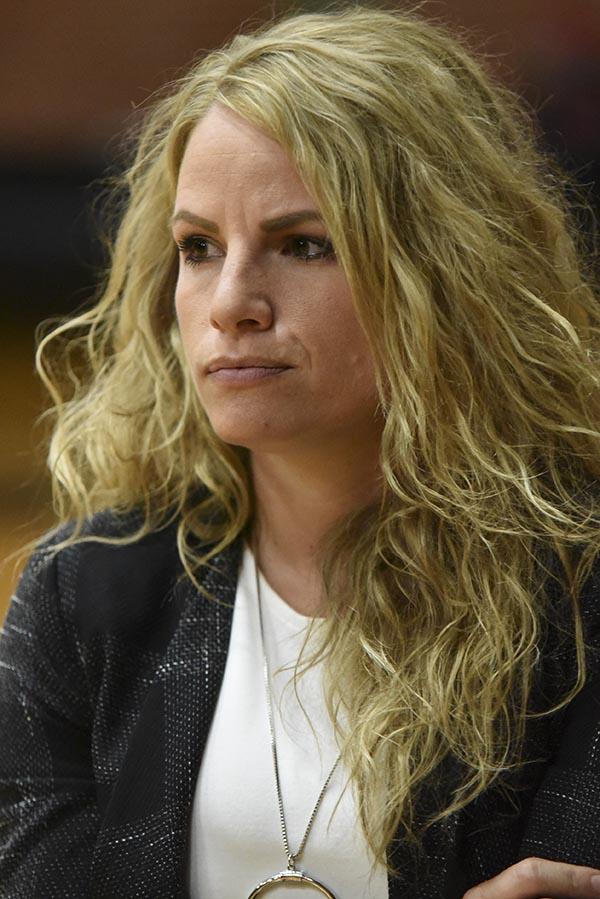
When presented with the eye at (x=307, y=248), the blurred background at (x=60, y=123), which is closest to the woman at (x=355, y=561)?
the eye at (x=307, y=248)

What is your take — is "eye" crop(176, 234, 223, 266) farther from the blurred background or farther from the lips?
the blurred background

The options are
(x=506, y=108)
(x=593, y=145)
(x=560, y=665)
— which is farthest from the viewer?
(x=593, y=145)

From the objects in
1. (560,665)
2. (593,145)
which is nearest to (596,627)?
(560,665)

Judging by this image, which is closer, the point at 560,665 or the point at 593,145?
the point at 560,665

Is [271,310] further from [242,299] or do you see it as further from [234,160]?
[234,160]

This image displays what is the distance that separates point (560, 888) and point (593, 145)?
3.36 m

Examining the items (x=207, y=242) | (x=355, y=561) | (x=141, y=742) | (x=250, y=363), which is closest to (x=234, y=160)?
(x=207, y=242)

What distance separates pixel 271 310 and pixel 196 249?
16cm

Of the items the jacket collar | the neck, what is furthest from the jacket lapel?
the neck

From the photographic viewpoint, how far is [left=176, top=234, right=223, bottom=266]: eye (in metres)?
1.67

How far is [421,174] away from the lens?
5.22ft

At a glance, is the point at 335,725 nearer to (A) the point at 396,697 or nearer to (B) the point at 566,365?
(A) the point at 396,697

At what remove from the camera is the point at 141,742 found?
167 centimetres

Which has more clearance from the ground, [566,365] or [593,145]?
[593,145]
